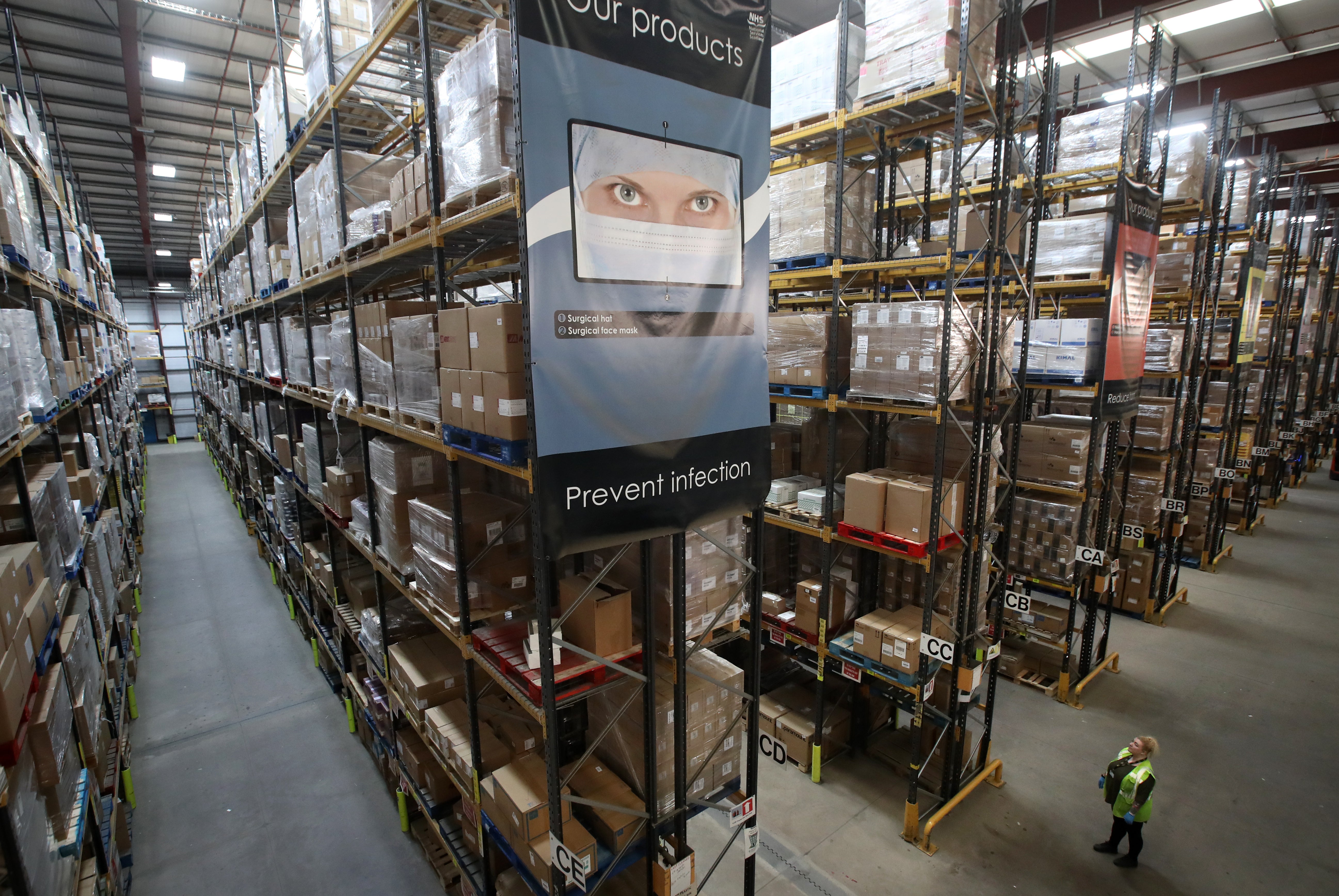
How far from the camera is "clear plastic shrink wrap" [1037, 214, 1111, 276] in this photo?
5.54 meters

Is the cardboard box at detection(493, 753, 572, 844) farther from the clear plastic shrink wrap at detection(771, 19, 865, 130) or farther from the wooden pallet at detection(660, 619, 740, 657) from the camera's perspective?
the clear plastic shrink wrap at detection(771, 19, 865, 130)

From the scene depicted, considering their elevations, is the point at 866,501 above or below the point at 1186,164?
below

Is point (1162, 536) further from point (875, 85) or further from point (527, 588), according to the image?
point (527, 588)

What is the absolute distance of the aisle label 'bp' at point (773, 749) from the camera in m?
5.36

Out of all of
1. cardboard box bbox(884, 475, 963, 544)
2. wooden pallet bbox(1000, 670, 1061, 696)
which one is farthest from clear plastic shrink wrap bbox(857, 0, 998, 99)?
wooden pallet bbox(1000, 670, 1061, 696)

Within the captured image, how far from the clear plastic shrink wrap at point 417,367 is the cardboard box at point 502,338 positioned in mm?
589

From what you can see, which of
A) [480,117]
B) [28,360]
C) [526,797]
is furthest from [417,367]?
[526,797]

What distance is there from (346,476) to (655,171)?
3.97 meters

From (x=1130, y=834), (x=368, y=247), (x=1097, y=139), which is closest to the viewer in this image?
(x=368, y=247)

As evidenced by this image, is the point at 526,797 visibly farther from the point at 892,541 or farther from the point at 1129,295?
the point at 1129,295

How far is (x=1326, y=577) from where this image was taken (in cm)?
907

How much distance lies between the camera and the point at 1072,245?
5711mm

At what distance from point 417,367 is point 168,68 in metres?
8.95

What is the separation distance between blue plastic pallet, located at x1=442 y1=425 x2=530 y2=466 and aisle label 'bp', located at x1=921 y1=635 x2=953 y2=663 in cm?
315
